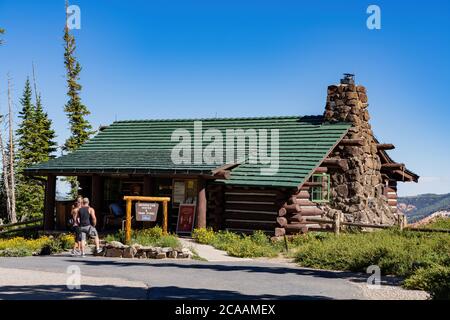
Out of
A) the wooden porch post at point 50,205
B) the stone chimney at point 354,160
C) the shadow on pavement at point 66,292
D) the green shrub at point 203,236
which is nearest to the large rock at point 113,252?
the green shrub at point 203,236

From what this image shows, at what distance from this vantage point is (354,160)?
2605 cm

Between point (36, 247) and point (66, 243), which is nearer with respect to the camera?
point (66, 243)

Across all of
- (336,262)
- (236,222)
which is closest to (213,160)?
(236,222)

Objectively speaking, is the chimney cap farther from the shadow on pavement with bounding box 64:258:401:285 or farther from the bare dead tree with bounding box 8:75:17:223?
the bare dead tree with bounding box 8:75:17:223

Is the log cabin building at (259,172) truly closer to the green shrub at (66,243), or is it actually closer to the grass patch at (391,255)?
the green shrub at (66,243)

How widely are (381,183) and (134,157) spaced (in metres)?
11.4

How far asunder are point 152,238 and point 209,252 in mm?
1956

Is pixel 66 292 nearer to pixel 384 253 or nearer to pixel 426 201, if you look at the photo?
pixel 384 253

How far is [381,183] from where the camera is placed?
28328 mm

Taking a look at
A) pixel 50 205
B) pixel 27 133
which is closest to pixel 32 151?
pixel 27 133

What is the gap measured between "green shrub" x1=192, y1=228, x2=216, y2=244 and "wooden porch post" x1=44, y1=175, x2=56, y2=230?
268 inches

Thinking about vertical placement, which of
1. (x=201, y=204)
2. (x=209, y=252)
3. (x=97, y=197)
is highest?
(x=97, y=197)

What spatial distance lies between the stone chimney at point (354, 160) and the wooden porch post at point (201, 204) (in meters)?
6.19
